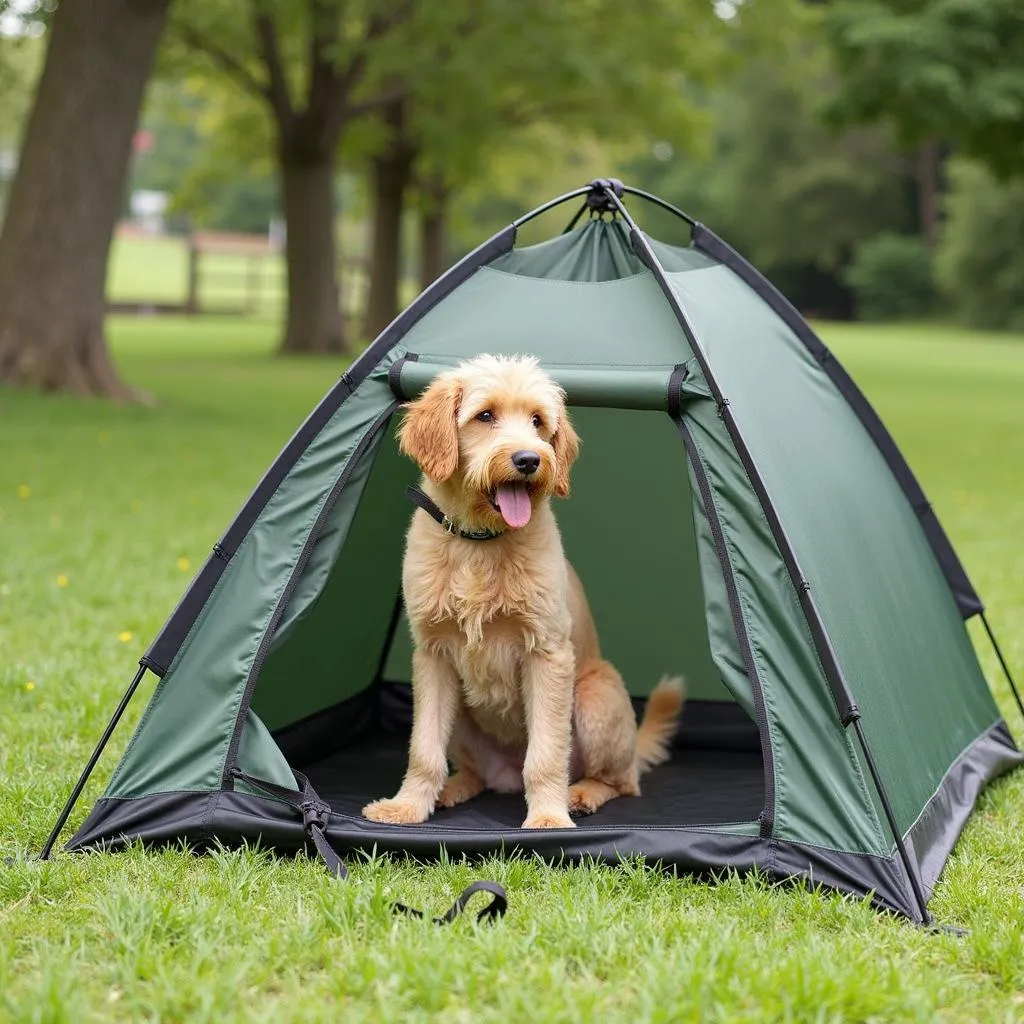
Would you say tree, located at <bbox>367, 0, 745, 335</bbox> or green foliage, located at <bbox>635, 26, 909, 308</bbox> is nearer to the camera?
tree, located at <bbox>367, 0, 745, 335</bbox>

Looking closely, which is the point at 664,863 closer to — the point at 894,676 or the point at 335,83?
the point at 894,676

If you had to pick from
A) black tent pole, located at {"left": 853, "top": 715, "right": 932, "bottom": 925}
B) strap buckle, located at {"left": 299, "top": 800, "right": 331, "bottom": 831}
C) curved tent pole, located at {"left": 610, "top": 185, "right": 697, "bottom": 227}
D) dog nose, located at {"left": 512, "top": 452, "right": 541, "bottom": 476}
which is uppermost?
curved tent pole, located at {"left": 610, "top": 185, "right": 697, "bottom": 227}

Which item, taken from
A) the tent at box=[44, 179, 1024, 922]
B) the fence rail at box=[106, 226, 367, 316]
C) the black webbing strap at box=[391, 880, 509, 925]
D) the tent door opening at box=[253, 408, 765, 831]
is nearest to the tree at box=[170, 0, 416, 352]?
the tent door opening at box=[253, 408, 765, 831]

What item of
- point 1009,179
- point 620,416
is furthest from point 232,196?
point 620,416

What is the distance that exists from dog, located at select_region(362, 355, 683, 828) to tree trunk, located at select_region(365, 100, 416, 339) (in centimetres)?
2412

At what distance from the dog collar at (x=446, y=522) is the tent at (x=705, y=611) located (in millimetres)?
195

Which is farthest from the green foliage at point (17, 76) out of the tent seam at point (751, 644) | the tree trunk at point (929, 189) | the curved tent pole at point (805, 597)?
the tree trunk at point (929, 189)

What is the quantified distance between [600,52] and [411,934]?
20881 mm

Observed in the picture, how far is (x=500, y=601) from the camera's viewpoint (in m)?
4.39

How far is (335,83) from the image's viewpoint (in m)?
23.2

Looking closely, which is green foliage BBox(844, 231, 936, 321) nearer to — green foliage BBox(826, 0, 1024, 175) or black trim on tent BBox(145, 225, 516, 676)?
green foliage BBox(826, 0, 1024, 175)

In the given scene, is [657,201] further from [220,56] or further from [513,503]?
[220,56]

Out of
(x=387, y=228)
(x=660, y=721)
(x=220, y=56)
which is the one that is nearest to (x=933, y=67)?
(x=660, y=721)

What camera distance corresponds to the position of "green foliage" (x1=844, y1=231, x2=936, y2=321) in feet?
181
